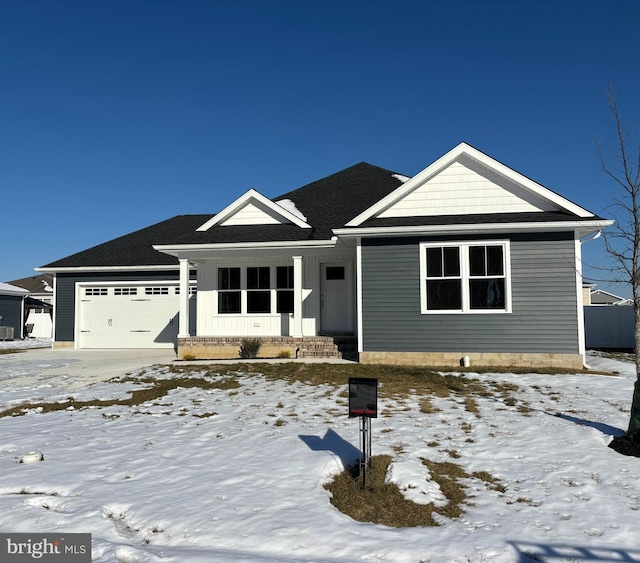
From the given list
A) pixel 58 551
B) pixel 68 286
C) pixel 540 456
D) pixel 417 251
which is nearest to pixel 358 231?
pixel 417 251

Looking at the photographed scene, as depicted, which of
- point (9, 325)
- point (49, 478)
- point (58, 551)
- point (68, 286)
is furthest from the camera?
point (9, 325)

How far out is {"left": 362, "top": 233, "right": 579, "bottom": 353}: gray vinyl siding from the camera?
11.7 m

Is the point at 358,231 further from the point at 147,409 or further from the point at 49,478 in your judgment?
the point at 49,478

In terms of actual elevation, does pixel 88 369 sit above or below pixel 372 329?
below

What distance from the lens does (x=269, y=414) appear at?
7910 millimetres

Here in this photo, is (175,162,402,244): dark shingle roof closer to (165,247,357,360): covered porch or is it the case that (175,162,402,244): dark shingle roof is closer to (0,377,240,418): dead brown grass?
(165,247,357,360): covered porch

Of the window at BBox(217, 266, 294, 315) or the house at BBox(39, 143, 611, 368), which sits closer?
the house at BBox(39, 143, 611, 368)

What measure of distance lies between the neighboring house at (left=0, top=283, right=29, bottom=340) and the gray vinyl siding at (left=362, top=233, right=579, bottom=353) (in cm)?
2397

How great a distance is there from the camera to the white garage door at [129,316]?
18750 millimetres

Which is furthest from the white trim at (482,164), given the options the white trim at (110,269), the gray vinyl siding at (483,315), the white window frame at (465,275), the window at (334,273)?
the white trim at (110,269)

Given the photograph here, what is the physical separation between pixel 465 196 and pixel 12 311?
2753cm

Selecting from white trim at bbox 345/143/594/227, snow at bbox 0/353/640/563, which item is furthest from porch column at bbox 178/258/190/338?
snow at bbox 0/353/640/563

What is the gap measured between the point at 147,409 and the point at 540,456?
5.98 metres

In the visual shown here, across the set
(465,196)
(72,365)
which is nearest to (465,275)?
(465,196)
